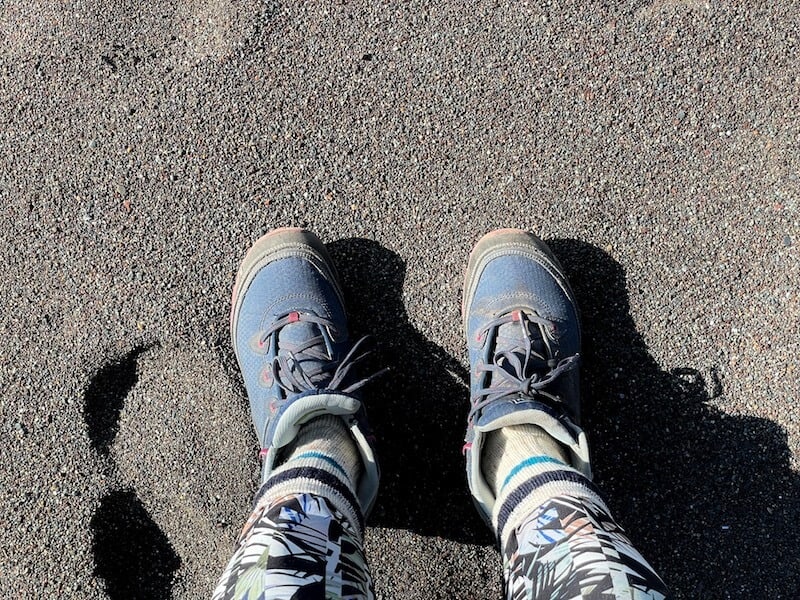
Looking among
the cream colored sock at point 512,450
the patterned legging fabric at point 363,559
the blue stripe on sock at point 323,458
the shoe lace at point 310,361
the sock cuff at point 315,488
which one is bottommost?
the patterned legging fabric at point 363,559

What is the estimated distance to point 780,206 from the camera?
6.17ft

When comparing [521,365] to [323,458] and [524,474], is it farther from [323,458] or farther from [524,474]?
[323,458]

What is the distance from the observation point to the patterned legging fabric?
1.19 m

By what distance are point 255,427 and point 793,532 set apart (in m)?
1.58

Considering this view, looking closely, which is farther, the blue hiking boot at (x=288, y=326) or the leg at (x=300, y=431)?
the blue hiking boot at (x=288, y=326)

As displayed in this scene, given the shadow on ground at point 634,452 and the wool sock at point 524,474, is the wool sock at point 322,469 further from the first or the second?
the wool sock at point 524,474

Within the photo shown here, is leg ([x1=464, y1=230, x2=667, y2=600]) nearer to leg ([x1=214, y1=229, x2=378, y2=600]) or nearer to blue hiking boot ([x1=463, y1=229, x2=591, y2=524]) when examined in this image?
blue hiking boot ([x1=463, y1=229, x2=591, y2=524])

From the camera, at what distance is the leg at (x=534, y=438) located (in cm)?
125

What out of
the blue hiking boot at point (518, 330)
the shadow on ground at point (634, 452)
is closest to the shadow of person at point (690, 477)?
the shadow on ground at point (634, 452)

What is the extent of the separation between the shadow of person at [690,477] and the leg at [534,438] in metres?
0.18

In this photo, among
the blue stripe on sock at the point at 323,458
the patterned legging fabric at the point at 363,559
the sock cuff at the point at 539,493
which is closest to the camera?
the patterned legging fabric at the point at 363,559

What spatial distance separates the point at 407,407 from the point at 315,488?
1.63ft

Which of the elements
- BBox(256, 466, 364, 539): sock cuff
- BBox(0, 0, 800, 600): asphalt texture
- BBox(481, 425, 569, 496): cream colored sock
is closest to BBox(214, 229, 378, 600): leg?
BBox(256, 466, 364, 539): sock cuff

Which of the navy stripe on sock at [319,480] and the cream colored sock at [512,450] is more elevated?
the cream colored sock at [512,450]
